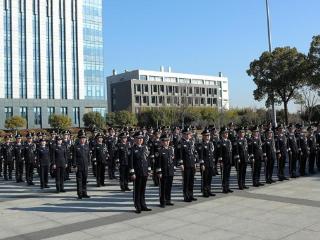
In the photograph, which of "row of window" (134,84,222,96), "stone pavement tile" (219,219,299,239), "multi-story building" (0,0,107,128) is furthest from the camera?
"row of window" (134,84,222,96)

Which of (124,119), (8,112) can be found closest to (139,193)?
(124,119)

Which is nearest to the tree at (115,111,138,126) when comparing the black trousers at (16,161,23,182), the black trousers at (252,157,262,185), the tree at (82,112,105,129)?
the tree at (82,112,105,129)

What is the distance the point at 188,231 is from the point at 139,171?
93.9 inches

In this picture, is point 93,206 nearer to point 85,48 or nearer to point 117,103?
point 85,48

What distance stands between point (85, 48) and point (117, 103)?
29.1 m

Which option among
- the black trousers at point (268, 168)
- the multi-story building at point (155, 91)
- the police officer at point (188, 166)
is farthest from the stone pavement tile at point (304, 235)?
the multi-story building at point (155, 91)

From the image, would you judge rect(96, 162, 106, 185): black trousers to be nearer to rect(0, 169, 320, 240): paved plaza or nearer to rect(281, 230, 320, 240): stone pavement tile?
rect(0, 169, 320, 240): paved plaza

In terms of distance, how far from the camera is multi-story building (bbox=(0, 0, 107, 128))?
67.1 metres

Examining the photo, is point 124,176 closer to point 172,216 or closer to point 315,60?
point 172,216

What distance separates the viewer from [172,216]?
895 cm

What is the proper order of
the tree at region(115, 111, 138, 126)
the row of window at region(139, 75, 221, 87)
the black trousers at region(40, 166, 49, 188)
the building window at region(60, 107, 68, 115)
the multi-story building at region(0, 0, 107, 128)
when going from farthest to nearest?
the row of window at region(139, 75, 221, 87) → the building window at region(60, 107, 68, 115) → the multi-story building at region(0, 0, 107, 128) → the tree at region(115, 111, 138, 126) → the black trousers at region(40, 166, 49, 188)

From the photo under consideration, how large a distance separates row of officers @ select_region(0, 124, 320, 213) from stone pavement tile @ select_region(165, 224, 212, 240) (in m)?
1.75

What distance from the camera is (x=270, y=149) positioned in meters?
13.4

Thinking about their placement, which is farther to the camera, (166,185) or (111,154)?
(111,154)
